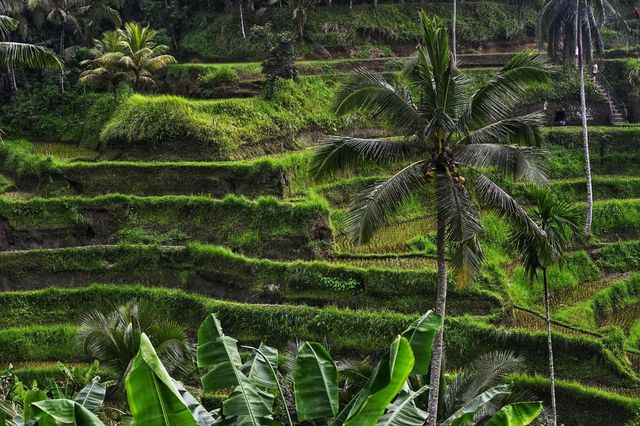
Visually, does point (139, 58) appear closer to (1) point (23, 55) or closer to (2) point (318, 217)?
(2) point (318, 217)

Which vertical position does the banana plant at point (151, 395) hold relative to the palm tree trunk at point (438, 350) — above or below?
above

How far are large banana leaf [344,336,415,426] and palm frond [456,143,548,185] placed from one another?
5.56 m

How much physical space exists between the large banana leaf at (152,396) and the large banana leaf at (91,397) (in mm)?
3142

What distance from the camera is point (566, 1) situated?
97.2ft

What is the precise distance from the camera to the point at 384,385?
29.2 ft

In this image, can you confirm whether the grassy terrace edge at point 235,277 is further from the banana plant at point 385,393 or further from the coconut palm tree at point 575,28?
the banana plant at point 385,393

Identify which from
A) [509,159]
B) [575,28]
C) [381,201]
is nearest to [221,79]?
[575,28]

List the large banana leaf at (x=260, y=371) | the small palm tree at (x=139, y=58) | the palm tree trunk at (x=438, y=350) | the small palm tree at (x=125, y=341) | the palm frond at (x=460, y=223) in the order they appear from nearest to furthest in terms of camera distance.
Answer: the large banana leaf at (x=260, y=371) → the palm frond at (x=460, y=223) → the palm tree trunk at (x=438, y=350) → the small palm tree at (x=125, y=341) → the small palm tree at (x=139, y=58)

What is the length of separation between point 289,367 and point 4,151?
65.0ft

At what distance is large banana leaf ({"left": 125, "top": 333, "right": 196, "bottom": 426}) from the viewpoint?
7535 mm

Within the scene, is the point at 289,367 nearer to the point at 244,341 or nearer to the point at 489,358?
the point at 489,358

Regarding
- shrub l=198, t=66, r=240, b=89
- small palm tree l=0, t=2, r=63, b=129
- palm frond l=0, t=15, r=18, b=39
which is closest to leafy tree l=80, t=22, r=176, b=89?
shrub l=198, t=66, r=240, b=89

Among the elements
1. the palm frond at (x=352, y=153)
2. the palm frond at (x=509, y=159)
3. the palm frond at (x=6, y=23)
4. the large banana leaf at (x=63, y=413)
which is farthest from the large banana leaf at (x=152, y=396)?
the palm frond at (x=6, y=23)

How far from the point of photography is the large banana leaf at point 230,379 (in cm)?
914
